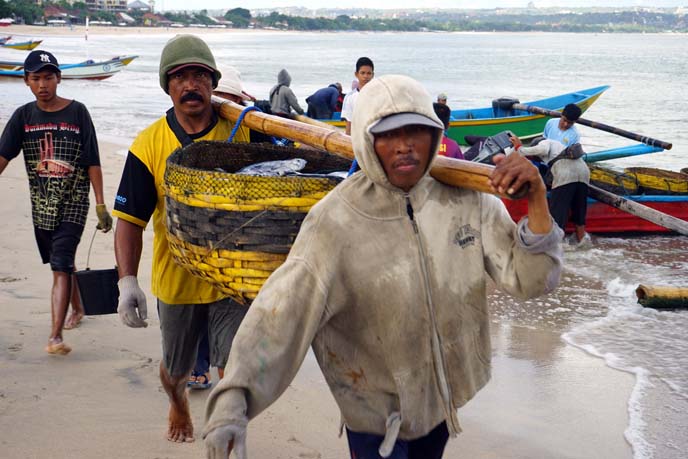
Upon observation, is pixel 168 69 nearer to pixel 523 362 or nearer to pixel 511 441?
pixel 511 441

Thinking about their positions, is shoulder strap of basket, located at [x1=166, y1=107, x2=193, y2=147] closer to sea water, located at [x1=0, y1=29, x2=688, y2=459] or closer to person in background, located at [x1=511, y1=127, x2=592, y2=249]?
sea water, located at [x1=0, y1=29, x2=688, y2=459]

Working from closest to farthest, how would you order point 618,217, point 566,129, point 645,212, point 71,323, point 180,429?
point 180,429, point 71,323, point 645,212, point 566,129, point 618,217

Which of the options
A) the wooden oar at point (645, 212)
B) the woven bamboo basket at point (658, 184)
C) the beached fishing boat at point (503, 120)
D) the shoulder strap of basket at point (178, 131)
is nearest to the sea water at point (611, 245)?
the woven bamboo basket at point (658, 184)

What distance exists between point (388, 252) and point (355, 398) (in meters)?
0.45

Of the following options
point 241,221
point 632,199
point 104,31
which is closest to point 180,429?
point 241,221

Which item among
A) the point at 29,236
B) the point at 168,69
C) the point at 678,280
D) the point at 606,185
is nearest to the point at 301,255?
the point at 168,69

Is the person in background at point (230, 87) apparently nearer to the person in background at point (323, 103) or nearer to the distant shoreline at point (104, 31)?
the person in background at point (323, 103)

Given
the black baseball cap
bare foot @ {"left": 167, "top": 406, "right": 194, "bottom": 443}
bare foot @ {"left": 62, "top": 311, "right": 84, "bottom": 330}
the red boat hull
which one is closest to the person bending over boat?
the red boat hull

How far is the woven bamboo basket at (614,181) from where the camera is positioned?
10.6 meters

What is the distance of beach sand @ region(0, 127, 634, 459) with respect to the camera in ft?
13.7

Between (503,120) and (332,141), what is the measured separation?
14.5m

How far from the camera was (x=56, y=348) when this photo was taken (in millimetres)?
5262

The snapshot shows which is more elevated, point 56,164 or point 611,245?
point 56,164

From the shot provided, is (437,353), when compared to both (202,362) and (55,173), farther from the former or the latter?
(55,173)
